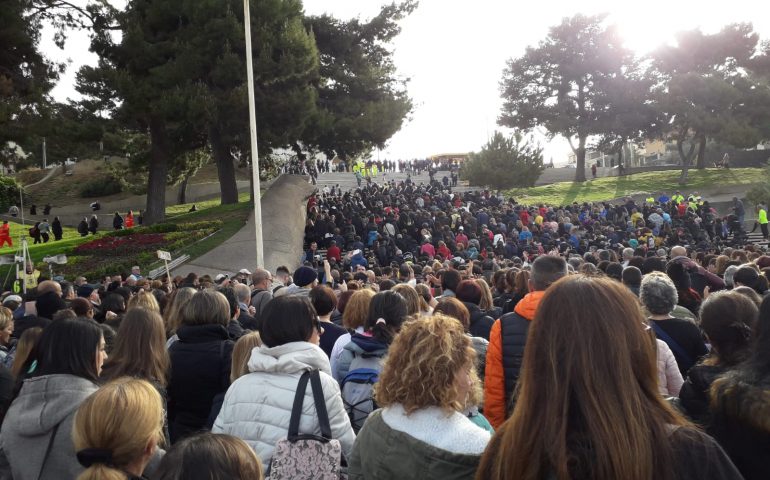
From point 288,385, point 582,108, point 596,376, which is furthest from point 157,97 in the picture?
point 582,108

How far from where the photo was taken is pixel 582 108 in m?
56.2

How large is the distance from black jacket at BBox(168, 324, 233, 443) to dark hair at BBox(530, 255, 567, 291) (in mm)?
2123

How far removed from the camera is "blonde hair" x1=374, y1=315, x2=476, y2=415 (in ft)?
8.84

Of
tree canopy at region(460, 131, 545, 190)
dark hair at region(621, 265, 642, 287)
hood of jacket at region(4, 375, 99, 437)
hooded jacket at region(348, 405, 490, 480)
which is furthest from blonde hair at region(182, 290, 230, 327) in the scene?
tree canopy at region(460, 131, 545, 190)

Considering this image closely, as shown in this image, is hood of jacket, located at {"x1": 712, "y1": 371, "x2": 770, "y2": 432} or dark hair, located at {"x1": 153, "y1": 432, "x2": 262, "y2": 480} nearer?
dark hair, located at {"x1": 153, "y1": 432, "x2": 262, "y2": 480}

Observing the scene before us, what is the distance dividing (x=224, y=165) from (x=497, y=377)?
2793 centimetres

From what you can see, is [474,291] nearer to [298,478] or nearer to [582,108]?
[298,478]

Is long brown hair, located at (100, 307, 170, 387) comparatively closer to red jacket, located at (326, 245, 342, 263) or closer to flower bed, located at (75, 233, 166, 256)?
red jacket, located at (326, 245, 342, 263)

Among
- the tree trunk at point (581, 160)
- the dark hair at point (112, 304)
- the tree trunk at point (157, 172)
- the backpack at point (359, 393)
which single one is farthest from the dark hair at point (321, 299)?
the tree trunk at point (581, 160)

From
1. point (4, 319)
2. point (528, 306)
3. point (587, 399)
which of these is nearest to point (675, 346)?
point (528, 306)

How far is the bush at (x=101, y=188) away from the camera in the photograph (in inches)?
1865

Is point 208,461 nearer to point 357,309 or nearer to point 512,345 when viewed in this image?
point 512,345

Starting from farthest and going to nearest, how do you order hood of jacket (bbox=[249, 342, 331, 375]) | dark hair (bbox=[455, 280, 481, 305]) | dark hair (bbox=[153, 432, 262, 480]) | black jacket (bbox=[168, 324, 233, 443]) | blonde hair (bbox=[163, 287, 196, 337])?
dark hair (bbox=[455, 280, 481, 305]), blonde hair (bbox=[163, 287, 196, 337]), black jacket (bbox=[168, 324, 233, 443]), hood of jacket (bbox=[249, 342, 331, 375]), dark hair (bbox=[153, 432, 262, 480])

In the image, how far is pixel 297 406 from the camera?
335 cm
